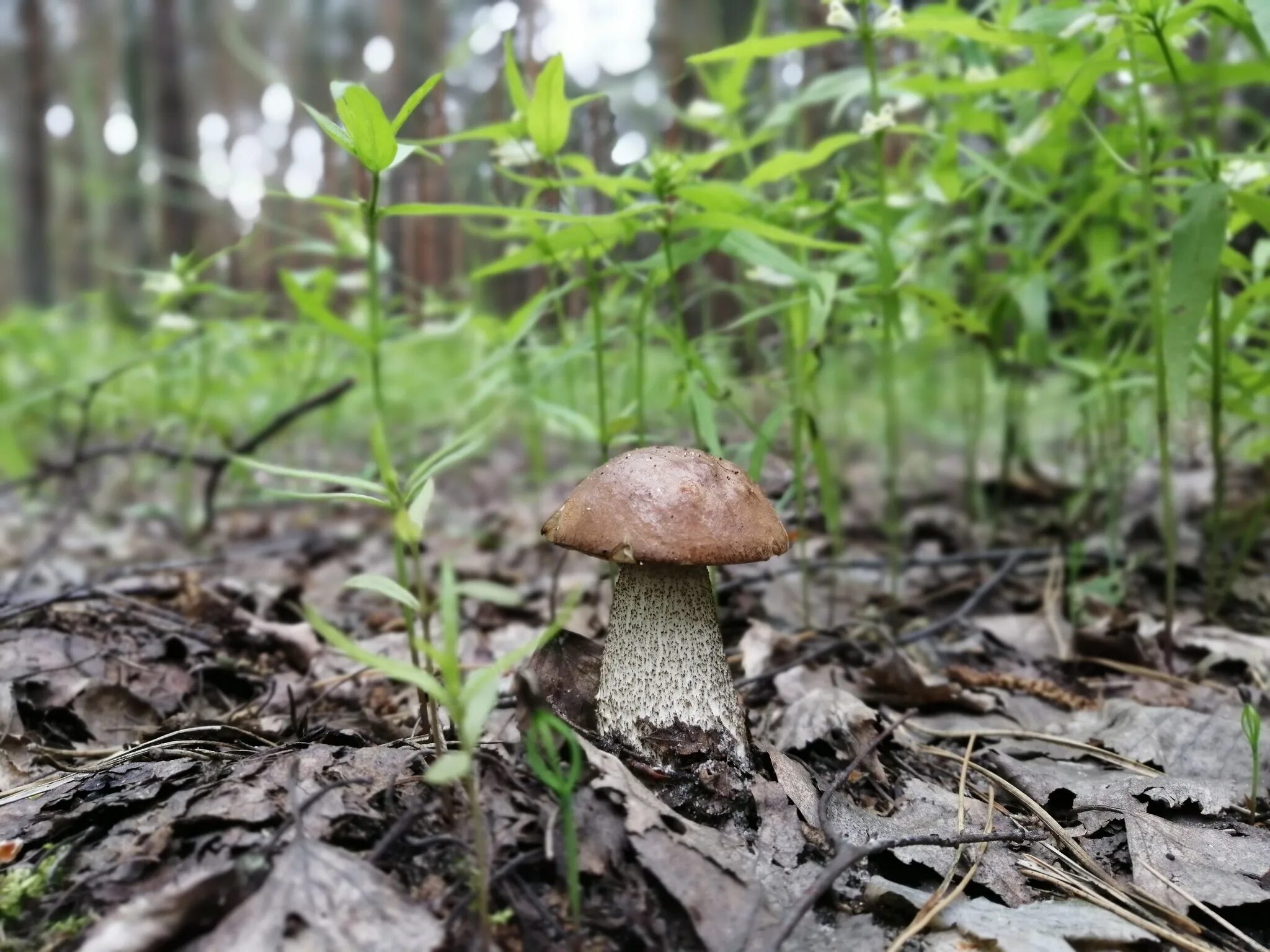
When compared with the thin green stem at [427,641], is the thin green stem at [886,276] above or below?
above

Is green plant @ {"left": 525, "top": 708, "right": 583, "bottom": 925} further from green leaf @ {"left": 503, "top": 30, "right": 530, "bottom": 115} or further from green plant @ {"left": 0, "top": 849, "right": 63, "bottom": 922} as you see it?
green leaf @ {"left": 503, "top": 30, "right": 530, "bottom": 115}

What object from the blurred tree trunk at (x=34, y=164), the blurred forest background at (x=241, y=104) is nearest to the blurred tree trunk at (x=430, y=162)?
the blurred forest background at (x=241, y=104)

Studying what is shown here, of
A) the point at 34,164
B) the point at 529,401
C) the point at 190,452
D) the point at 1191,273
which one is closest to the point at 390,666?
the point at 1191,273

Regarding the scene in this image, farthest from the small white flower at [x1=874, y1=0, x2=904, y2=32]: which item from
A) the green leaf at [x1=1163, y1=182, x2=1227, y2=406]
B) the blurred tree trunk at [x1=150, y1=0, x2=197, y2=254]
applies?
the blurred tree trunk at [x1=150, y1=0, x2=197, y2=254]

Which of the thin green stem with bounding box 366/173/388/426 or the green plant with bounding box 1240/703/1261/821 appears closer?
the thin green stem with bounding box 366/173/388/426

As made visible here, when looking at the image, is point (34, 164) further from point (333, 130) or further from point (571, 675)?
point (571, 675)

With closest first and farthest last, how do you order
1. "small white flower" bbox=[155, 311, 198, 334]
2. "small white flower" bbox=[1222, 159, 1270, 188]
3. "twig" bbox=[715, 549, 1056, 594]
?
1. "small white flower" bbox=[1222, 159, 1270, 188]
2. "small white flower" bbox=[155, 311, 198, 334]
3. "twig" bbox=[715, 549, 1056, 594]

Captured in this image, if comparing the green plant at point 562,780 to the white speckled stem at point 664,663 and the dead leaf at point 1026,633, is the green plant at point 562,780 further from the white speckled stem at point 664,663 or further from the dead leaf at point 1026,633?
the dead leaf at point 1026,633
